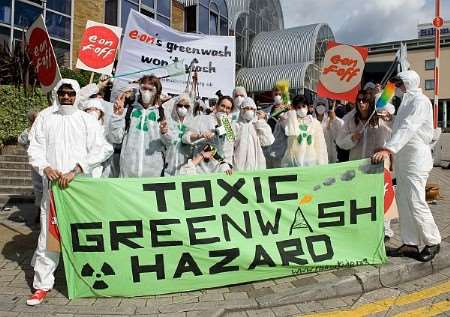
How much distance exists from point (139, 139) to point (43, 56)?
5.86ft

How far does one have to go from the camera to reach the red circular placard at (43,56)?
4.97 meters

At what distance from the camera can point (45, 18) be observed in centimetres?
1328

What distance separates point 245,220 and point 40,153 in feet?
6.09

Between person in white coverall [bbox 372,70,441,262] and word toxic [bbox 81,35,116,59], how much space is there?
4.23 metres

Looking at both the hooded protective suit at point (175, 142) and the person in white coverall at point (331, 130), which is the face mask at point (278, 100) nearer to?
the person in white coverall at point (331, 130)

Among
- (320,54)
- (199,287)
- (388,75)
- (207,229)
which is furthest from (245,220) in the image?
(320,54)

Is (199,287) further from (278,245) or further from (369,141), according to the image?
(369,141)

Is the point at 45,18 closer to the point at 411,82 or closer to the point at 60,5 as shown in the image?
the point at 60,5

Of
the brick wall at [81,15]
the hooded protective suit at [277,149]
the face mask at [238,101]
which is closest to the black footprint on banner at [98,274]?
the face mask at [238,101]

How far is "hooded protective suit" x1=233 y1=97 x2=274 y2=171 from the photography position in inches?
207

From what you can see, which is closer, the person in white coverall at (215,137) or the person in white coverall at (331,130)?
the person in white coverall at (215,137)

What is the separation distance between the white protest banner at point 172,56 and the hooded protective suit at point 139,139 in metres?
2.53

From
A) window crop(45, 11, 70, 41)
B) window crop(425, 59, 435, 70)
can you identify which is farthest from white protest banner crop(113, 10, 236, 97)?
window crop(425, 59, 435, 70)

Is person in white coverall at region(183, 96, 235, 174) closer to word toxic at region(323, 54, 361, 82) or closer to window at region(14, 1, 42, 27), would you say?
word toxic at region(323, 54, 361, 82)
